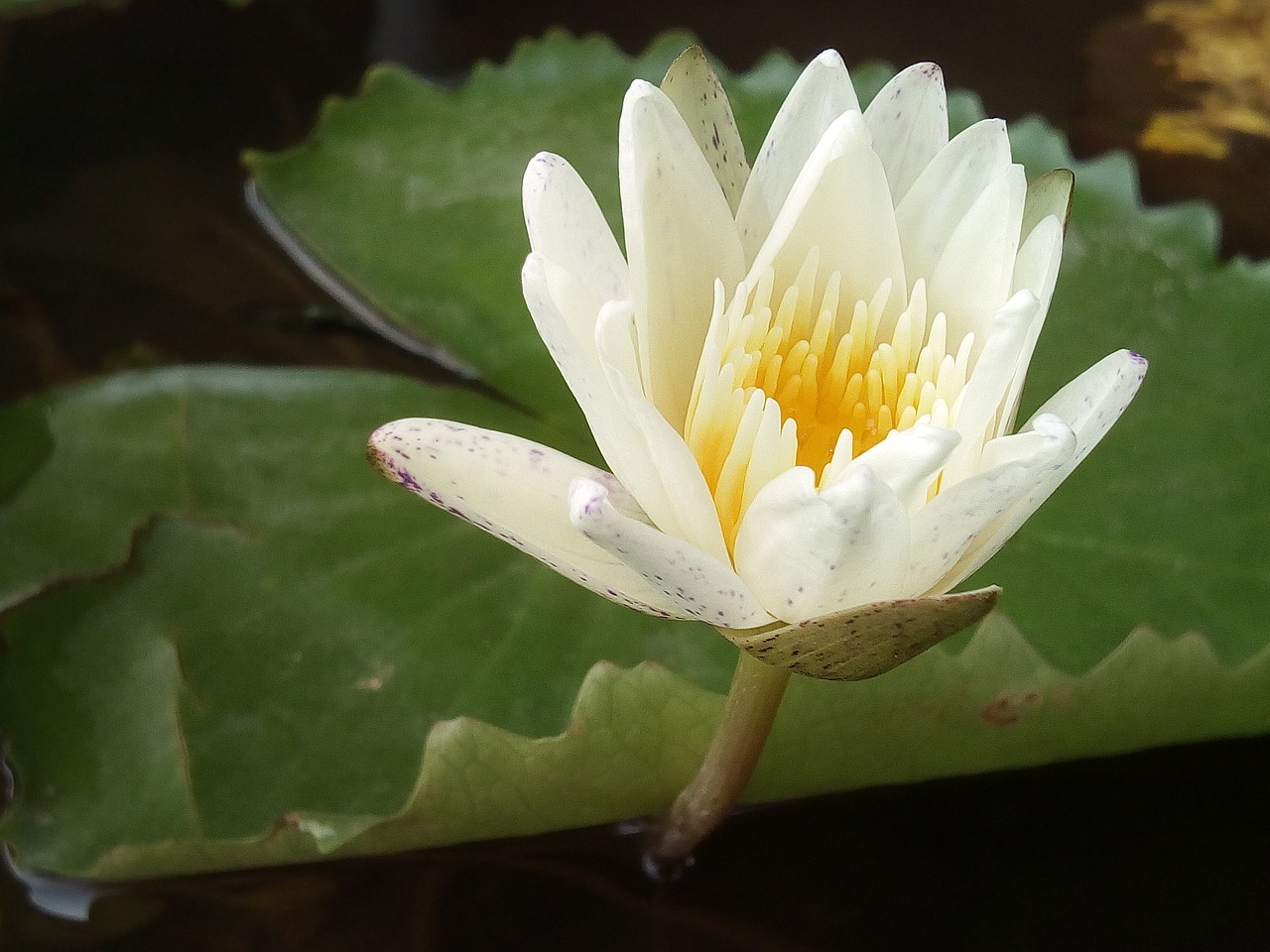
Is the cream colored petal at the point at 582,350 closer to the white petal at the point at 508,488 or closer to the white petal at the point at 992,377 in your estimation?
the white petal at the point at 508,488

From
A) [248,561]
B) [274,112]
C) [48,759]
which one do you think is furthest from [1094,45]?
[48,759]

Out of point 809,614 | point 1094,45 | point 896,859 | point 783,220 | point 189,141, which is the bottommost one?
point 896,859

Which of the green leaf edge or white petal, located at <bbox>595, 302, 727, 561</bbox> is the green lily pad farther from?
white petal, located at <bbox>595, 302, 727, 561</bbox>

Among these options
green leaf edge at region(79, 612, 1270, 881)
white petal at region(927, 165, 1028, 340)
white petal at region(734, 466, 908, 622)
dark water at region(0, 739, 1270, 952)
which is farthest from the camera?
dark water at region(0, 739, 1270, 952)

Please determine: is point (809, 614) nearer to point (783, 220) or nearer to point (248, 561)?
point (783, 220)

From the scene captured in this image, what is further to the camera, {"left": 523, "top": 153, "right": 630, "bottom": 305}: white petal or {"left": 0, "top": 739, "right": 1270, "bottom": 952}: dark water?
{"left": 0, "top": 739, "right": 1270, "bottom": 952}: dark water

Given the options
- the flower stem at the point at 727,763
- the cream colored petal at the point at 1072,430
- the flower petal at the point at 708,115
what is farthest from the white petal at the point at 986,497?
the flower petal at the point at 708,115

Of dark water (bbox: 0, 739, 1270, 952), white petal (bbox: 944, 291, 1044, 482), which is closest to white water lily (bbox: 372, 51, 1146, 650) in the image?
white petal (bbox: 944, 291, 1044, 482)
